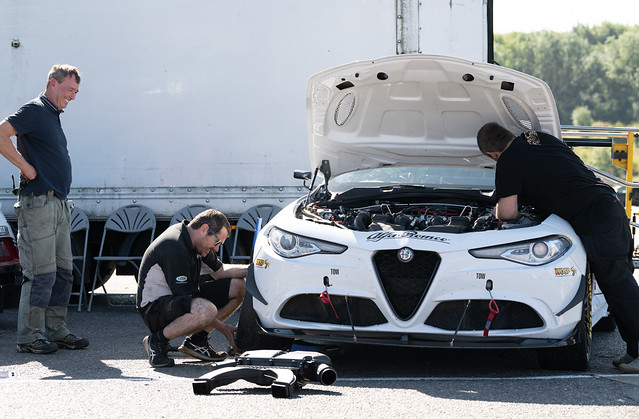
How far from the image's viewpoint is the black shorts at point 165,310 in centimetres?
611

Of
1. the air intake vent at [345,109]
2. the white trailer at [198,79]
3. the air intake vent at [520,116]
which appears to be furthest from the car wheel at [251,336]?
the white trailer at [198,79]

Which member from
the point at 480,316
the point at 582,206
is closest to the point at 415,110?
the point at 582,206

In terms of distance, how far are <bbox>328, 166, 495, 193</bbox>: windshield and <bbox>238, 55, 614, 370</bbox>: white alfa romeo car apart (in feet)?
1.73

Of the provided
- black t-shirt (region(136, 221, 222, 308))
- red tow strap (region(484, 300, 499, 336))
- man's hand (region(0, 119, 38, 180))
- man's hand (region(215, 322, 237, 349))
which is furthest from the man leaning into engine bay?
man's hand (region(0, 119, 38, 180))

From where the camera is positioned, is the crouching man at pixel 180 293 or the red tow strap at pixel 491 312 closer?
the red tow strap at pixel 491 312

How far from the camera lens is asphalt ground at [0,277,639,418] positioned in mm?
4676

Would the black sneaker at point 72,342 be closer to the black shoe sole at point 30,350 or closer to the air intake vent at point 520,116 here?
the black shoe sole at point 30,350

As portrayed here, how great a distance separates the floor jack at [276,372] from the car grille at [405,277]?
58 centimetres

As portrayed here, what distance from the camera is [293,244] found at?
19.1 feet

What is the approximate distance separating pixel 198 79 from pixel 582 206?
4.57 m

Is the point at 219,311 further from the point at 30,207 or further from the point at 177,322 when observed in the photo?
the point at 30,207

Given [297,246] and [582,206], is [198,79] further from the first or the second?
[582,206]

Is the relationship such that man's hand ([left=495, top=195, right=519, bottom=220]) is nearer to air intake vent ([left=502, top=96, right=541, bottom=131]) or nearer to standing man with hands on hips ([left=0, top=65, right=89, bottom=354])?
air intake vent ([left=502, top=96, right=541, bottom=131])

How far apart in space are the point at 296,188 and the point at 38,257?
10.1 ft
